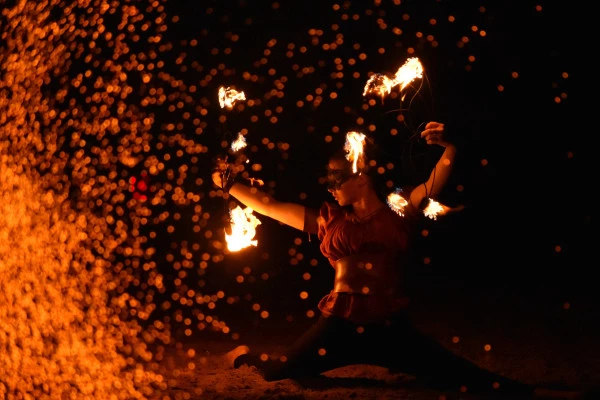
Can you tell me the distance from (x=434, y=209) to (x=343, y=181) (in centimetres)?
58

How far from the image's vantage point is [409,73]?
430 centimetres

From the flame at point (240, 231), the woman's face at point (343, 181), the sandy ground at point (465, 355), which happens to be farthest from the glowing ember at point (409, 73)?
the sandy ground at point (465, 355)

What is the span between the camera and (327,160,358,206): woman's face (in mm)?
4242

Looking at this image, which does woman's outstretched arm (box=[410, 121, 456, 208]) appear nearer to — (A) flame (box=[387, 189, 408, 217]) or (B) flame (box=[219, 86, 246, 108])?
(A) flame (box=[387, 189, 408, 217])

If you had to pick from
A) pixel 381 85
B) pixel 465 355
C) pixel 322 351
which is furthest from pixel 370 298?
pixel 465 355

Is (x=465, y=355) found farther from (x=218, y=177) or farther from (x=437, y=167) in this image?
(x=218, y=177)

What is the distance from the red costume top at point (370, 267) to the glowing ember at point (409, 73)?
79cm

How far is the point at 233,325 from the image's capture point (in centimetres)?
651

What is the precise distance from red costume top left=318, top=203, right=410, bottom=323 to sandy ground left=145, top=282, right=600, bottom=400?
0.48 m

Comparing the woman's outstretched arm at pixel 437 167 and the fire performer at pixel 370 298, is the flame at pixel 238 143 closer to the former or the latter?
the fire performer at pixel 370 298

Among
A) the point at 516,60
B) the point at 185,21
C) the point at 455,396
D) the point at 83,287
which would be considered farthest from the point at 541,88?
the point at 83,287

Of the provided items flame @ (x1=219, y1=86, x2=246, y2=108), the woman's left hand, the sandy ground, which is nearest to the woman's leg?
the sandy ground

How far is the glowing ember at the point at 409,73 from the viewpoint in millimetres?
4285

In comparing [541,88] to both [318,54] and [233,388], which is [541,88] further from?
[233,388]
